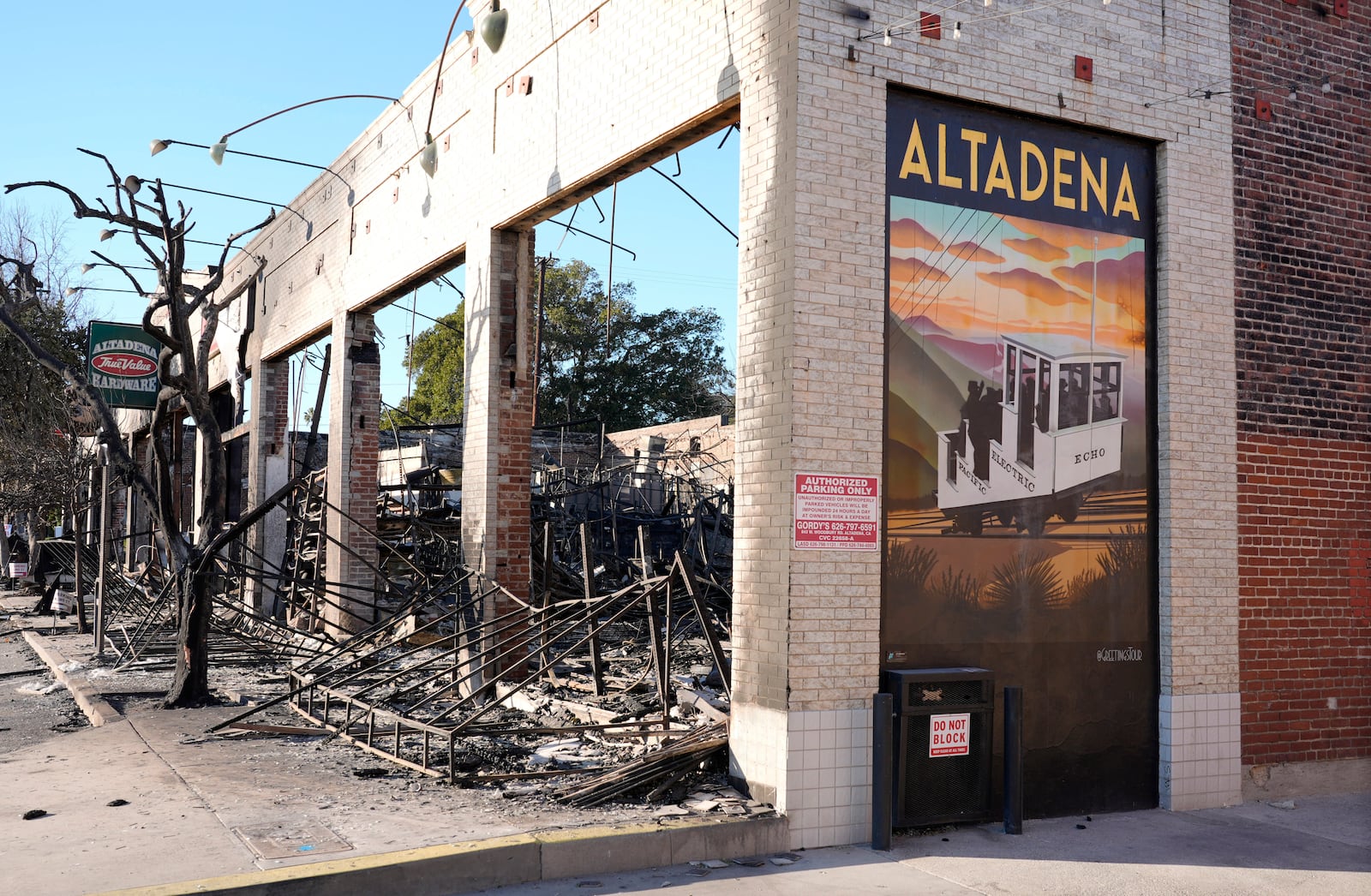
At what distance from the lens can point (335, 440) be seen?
15.4m

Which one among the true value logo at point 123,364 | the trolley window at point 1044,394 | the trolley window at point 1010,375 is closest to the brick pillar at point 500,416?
the trolley window at point 1010,375

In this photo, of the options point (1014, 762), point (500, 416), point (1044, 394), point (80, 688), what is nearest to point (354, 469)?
point (80, 688)

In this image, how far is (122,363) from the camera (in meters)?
17.5

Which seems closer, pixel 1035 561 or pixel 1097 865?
pixel 1097 865

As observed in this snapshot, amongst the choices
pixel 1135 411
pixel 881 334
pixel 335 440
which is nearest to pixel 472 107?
pixel 335 440

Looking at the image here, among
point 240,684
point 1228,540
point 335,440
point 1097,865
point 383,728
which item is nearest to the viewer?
point 1097,865

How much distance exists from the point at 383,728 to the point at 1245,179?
8.43 metres

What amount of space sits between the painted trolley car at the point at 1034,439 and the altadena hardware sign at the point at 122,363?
1407 centimetres

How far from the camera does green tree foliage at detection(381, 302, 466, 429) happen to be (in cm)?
4825

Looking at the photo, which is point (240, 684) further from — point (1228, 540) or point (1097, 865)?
point (1228, 540)

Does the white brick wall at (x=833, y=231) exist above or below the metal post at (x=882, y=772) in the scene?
above

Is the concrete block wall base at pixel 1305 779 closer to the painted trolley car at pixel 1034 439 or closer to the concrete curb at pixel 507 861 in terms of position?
the painted trolley car at pixel 1034 439

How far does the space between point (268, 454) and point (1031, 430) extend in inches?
582

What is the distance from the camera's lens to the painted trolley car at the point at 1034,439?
7781 millimetres
